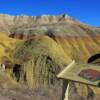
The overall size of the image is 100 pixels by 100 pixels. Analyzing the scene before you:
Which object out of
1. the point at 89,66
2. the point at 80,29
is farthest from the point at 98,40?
the point at 89,66

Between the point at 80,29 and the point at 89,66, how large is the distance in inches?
3540

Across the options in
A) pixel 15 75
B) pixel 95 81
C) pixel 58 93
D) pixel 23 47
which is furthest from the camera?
pixel 23 47

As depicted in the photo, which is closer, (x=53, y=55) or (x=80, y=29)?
(x=53, y=55)

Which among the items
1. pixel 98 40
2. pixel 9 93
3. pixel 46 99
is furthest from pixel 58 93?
pixel 98 40

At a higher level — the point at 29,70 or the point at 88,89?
the point at 29,70

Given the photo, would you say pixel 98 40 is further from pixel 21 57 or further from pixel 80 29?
pixel 21 57

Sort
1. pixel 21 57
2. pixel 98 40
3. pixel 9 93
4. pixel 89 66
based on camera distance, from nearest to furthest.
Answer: pixel 89 66, pixel 9 93, pixel 21 57, pixel 98 40

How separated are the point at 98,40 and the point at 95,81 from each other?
88.0m

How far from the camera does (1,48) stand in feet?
124

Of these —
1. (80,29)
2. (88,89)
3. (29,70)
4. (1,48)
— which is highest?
(80,29)

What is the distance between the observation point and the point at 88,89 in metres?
35.2

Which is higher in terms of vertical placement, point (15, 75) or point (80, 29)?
point (80, 29)

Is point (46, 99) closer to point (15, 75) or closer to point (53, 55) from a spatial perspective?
point (15, 75)

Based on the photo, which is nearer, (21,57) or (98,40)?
(21,57)
